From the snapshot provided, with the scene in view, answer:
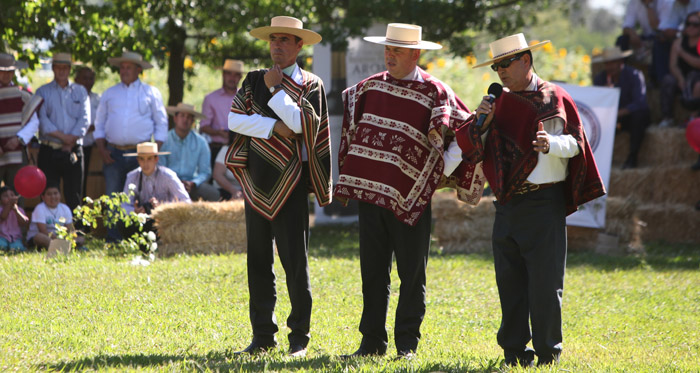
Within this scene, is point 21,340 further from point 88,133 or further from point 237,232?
point 88,133

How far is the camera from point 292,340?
6367 mm

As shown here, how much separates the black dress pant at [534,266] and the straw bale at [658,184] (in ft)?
25.8

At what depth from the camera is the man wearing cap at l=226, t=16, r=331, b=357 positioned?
6160mm

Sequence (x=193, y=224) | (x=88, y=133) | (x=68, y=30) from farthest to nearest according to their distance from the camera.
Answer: (x=68, y=30) → (x=88, y=133) → (x=193, y=224)

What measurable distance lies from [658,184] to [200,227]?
704cm

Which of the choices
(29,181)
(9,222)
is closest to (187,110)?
(29,181)

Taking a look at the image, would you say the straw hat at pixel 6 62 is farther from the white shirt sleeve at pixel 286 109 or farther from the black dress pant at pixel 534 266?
the black dress pant at pixel 534 266

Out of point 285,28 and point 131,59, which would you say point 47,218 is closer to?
point 131,59

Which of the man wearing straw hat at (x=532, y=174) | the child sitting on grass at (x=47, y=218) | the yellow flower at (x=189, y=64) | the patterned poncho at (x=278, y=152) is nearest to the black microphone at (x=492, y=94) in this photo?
the man wearing straw hat at (x=532, y=174)

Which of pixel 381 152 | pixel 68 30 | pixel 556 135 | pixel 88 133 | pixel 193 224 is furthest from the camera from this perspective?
pixel 68 30

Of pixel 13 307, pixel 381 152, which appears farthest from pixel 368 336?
pixel 13 307

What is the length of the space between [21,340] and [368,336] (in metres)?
2.49

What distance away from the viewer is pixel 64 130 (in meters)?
11.6

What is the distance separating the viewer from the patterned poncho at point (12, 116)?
1123cm
